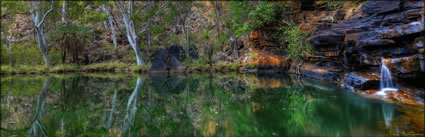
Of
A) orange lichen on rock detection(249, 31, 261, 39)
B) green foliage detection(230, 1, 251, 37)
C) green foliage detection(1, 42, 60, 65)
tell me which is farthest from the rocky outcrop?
green foliage detection(1, 42, 60, 65)

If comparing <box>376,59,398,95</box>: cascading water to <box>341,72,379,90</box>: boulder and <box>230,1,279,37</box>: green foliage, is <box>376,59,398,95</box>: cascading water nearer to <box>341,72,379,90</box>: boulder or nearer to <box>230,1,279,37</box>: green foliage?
<box>341,72,379,90</box>: boulder

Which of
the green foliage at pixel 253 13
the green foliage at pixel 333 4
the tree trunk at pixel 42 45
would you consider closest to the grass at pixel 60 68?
the tree trunk at pixel 42 45

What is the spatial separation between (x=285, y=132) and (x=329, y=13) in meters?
15.2

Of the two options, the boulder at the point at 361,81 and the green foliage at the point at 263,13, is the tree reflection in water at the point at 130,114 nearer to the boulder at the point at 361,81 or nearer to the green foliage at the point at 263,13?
the boulder at the point at 361,81

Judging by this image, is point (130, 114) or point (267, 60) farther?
point (267, 60)

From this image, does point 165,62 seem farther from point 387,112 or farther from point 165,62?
point 387,112

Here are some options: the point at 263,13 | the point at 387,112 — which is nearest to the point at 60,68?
the point at 263,13

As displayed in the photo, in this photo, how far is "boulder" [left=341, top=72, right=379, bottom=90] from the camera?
9977mm

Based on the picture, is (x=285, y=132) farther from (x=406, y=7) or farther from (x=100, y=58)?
(x=100, y=58)

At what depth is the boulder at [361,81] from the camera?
9.98 meters

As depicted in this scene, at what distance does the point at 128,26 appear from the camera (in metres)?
21.2

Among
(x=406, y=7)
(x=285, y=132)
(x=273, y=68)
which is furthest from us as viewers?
(x=273, y=68)

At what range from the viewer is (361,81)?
33.3 feet

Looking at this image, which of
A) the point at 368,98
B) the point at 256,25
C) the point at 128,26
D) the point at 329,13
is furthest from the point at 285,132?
the point at 128,26
